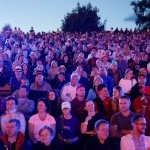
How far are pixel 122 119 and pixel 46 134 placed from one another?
74.7 inches

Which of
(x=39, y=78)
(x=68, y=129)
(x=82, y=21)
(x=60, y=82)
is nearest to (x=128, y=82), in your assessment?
(x=60, y=82)

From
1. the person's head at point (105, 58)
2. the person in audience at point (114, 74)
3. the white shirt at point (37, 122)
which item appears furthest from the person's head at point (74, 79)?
the person's head at point (105, 58)

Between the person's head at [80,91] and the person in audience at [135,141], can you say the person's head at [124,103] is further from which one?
the person's head at [80,91]

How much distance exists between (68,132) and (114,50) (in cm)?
840

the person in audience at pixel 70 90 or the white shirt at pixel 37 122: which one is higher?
the person in audience at pixel 70 90

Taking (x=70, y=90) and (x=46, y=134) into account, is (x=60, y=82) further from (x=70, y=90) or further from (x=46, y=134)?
(x=46, y=134)

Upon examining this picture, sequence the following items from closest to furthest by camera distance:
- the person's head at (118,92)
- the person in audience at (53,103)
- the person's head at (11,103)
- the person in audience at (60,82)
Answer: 1. the person's head at (11,103)
2. the person's head at (118,92)
3. the person in audience at (53,103)
4. the person in audience at (60,82)

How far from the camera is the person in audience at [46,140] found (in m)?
7.26

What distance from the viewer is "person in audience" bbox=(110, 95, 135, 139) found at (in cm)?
842

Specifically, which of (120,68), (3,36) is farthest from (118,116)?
(3,36)

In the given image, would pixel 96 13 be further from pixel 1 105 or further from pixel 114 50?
pixel 1 105

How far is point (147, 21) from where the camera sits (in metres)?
47.3

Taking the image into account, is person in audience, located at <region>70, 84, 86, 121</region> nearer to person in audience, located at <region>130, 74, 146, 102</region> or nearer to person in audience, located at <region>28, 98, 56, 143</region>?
person in audience, located at <region>28, 98, 56, 143</region>

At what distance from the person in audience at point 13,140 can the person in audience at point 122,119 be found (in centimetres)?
184
